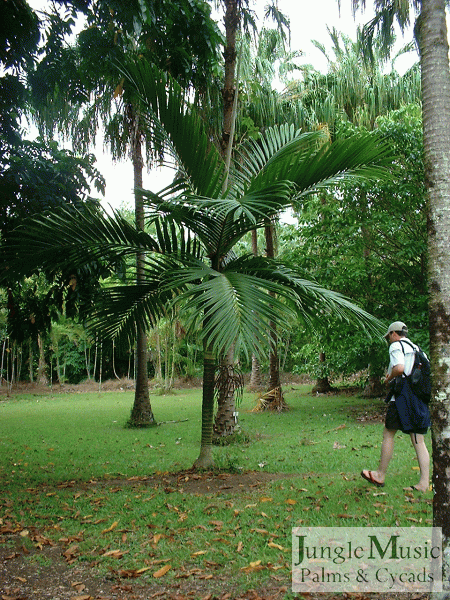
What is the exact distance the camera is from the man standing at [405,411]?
505 cm

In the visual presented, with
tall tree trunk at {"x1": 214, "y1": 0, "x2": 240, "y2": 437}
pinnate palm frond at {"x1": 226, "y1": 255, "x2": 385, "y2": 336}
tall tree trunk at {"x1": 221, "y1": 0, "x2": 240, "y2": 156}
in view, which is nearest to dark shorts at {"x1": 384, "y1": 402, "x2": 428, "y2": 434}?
pinnate palm frond at {"x1": 226, "y1": 255, "x2": 385, "y2": 336}

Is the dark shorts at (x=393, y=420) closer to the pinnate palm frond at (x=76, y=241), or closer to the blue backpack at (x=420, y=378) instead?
the blue backpack at (x=420, y=378)

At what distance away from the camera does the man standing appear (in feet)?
16.6

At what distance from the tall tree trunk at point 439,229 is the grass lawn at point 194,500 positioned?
1214mm

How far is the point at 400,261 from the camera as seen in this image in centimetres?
1195

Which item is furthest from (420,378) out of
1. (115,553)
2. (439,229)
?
(115,553)

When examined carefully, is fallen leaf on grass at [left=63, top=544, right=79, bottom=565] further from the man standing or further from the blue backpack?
the blue backpack

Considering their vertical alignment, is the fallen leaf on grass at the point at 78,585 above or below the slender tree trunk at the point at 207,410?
below

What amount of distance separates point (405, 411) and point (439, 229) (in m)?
2.60

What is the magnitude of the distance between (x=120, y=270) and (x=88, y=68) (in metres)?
2.62

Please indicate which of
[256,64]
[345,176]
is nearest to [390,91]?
[256,64]

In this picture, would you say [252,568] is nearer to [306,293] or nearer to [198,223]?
[306,293]

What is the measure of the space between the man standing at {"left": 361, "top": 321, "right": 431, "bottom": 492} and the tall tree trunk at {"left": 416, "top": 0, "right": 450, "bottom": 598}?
228 cm

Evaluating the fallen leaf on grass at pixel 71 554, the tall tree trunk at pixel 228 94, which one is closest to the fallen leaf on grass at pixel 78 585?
the fallen leaf on grass at pixel 71 554
